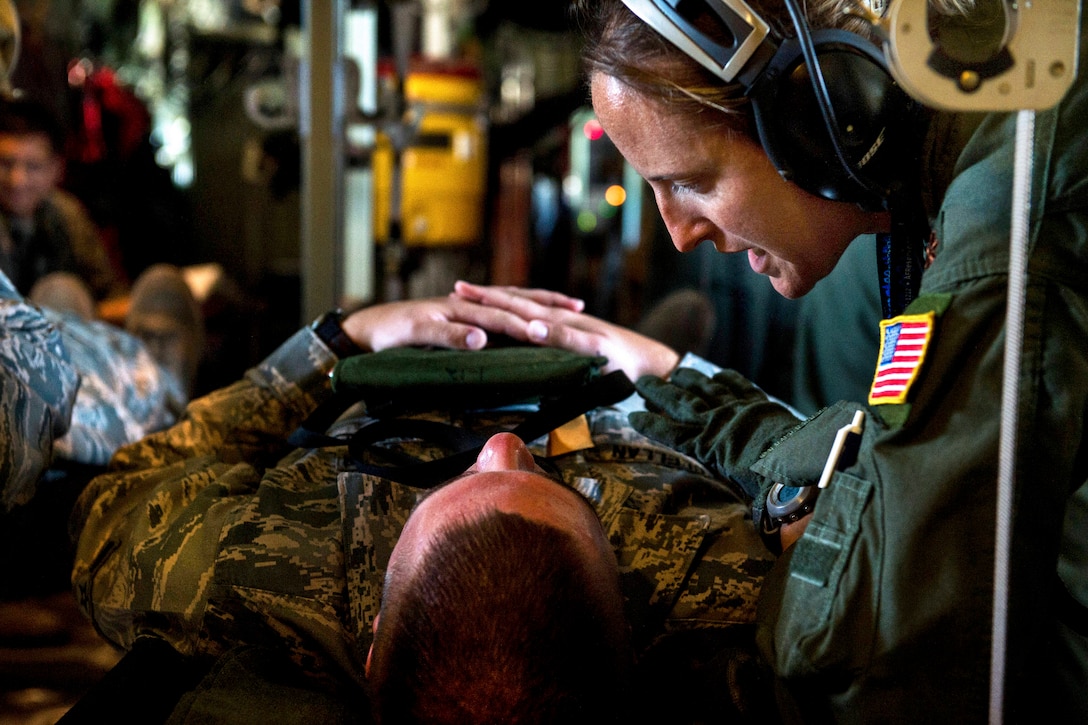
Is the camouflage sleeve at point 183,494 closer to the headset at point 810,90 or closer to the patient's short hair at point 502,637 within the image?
the patient's short hair at point 502,637

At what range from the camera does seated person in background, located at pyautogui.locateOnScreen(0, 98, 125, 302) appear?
122 inches

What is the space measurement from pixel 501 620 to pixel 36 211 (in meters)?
3.20

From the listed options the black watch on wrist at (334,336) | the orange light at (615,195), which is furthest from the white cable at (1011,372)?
the orange light at (615,195)

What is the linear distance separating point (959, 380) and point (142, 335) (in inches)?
89.7

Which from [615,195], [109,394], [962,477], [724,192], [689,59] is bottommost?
[109,394]

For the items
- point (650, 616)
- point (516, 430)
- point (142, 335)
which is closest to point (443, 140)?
point (142, 335)

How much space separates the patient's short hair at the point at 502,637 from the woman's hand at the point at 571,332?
66 centimetres

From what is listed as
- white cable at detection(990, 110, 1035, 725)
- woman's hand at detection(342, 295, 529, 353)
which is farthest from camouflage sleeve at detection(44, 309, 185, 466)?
white cable at detection(990, 110, 1035, 725)

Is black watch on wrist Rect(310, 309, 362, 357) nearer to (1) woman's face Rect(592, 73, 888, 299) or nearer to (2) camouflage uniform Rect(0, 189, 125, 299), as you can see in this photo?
(1) woman's face Rect(592, 73, 888, 299)

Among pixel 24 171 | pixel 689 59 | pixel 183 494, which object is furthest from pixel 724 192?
pixel 24 171

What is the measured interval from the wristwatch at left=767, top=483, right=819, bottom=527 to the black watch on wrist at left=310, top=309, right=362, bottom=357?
30.6 inches

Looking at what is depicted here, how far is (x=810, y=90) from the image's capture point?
0.83 metres

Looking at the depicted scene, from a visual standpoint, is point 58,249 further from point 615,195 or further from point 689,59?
point 689,59

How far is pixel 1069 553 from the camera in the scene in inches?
38.0
